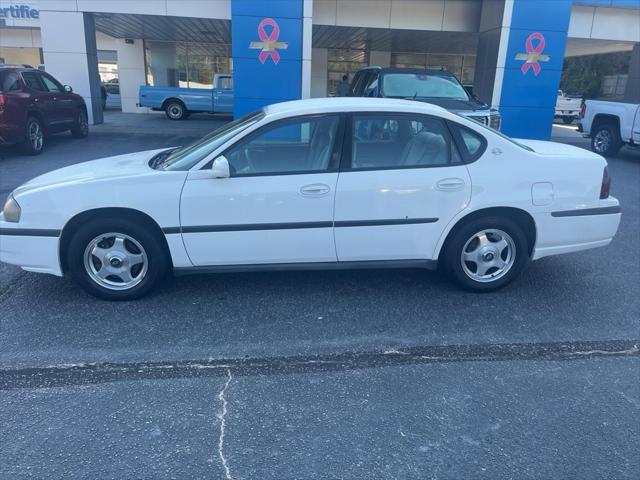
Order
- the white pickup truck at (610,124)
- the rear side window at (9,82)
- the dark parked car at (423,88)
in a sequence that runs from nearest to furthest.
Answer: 1. the dark parked car at (423,88)
2. the rear side window at (9,82)
3. the white pickup truck at (610,124)

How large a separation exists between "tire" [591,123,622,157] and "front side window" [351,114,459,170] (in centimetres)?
1036

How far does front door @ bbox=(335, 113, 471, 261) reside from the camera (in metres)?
4.12

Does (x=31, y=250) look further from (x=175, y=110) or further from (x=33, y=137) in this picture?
(x=175, y=110)

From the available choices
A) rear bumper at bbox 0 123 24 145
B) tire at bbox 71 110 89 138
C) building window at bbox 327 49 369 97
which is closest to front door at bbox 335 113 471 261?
rear bumper at bbox 0 123 24 145

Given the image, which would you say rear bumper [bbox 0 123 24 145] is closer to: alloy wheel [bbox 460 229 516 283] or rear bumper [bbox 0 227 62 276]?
rear bumper [bbox 0 227 62 276]

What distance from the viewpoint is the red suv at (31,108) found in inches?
405

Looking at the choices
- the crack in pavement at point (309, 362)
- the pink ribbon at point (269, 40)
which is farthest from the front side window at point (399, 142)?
the pink ribbon at point (269, 40)

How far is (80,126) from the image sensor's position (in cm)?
1362

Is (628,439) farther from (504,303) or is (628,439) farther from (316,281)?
(316,281)

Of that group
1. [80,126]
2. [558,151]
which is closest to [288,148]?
[558,151]

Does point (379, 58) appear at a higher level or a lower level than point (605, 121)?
higher

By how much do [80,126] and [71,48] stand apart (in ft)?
11.4

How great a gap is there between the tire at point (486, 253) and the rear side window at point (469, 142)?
1.74ft

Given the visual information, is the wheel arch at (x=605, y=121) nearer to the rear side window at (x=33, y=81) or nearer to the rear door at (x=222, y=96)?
the rear side window at (x=33, y=81)
